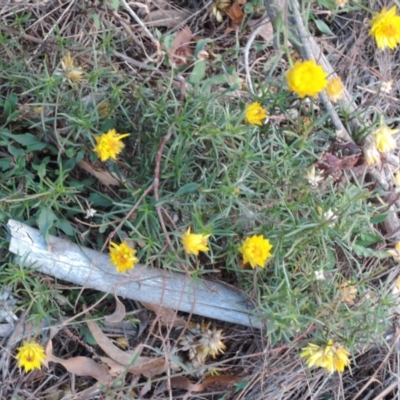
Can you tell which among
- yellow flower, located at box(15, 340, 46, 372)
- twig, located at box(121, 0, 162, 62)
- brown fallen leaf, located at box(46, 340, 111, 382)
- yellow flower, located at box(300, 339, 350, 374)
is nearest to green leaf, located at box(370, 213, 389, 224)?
yellow flower, located at box(300, 339, 350, 374)

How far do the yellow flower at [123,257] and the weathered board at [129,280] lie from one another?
4.5 inches

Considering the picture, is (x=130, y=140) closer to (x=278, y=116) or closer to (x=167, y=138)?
(x=167, y=138)

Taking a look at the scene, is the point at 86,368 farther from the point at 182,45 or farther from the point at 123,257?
the point at 182,45

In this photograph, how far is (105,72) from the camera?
1.88 meters

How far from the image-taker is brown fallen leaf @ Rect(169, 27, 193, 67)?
6.99 feet

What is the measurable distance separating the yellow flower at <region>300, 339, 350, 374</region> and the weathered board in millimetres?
210

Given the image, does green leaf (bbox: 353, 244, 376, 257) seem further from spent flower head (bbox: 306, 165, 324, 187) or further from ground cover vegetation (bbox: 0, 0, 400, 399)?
spent flower head (bbox: 306, 165, 324, 187)

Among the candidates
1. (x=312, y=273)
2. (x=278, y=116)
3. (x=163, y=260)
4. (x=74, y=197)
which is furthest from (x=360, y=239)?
(x=74, y=197)

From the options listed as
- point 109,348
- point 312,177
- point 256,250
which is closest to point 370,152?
point 312,177

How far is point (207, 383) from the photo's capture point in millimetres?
2084

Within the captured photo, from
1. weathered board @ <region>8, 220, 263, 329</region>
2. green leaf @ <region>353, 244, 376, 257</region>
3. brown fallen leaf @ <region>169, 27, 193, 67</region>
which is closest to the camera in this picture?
weathered board @ <region>8, 220, 263, 329</region>

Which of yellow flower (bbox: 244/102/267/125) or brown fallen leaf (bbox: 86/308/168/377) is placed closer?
yellow flower (bbox: 244/102/267/125)

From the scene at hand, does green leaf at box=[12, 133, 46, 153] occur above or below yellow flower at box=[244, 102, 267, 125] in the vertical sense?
below

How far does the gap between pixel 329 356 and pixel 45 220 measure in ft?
3.23
